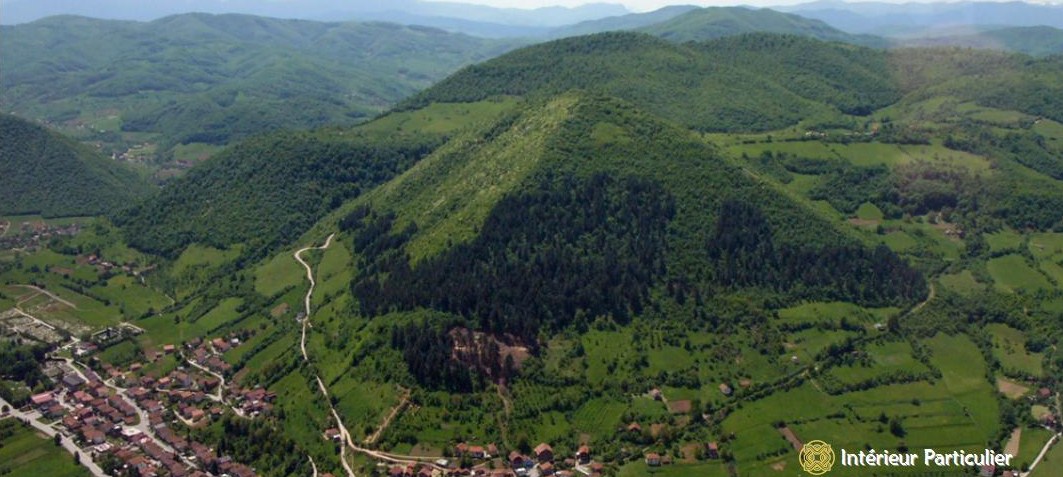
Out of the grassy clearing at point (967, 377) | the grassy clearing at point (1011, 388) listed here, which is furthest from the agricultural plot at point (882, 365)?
the grassy clearing at point (1011, 388)

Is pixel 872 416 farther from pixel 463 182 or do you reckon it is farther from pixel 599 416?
pixel 463 182

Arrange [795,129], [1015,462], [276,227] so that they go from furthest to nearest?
[795,129] → [276,227] → [1015,462]

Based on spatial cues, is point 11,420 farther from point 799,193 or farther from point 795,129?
point 795,129

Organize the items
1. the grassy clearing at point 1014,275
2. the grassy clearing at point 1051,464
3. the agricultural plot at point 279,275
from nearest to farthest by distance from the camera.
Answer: the grassy clearing at point 1051,464 → the grassy clearing at point 1014,275 → the agricultural plot at point 279,275

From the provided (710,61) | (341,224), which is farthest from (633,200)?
(710,61)

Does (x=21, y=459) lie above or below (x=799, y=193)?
below

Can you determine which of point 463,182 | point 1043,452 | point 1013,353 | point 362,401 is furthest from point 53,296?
point 1013,353

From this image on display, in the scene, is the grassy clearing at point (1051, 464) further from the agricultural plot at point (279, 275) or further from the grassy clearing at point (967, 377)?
the agricultural plot at point (279, 275)
